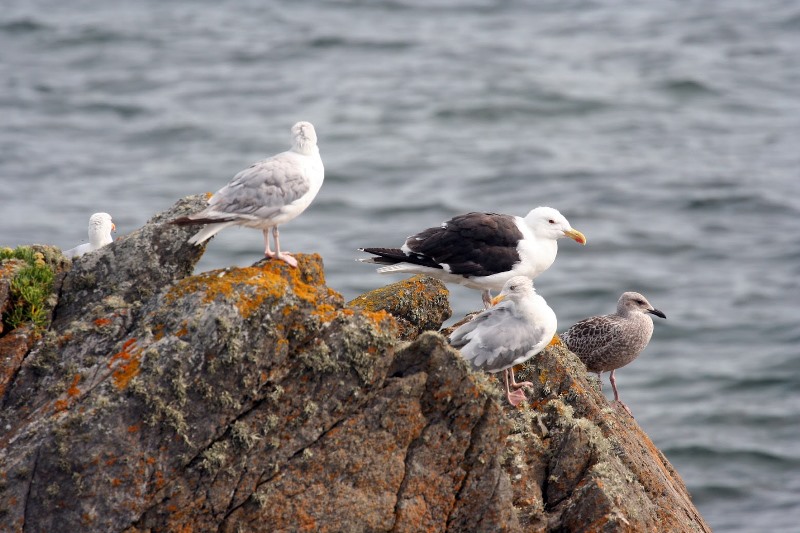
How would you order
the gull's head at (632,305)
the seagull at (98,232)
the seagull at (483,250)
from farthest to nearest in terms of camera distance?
the gull's head at (632,305) < the seagull at (98,232) < the seagull at (483,250)

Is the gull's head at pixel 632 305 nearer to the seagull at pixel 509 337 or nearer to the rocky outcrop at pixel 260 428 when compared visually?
the seagull at pixel 509 337

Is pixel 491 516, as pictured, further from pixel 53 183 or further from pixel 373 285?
pixel 53 183

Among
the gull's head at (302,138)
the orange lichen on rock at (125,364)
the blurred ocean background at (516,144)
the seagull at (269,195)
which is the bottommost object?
the blurred ocean background at (516,144)

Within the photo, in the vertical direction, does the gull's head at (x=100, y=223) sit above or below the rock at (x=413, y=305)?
above

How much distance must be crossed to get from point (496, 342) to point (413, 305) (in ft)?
4.18

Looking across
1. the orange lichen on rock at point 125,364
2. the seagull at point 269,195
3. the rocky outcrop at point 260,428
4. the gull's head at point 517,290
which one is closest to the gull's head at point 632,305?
the gull's head at point 517,290

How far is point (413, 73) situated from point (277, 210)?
37.5 metres

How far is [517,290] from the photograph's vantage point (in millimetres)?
10023

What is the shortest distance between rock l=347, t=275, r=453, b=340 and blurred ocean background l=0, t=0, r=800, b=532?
10.8m

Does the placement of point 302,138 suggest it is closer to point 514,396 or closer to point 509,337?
point 509,337

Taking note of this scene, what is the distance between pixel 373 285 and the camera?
2769 centimetres

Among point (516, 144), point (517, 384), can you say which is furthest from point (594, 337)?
point (516, 144)

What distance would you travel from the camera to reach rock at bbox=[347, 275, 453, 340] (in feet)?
33.9

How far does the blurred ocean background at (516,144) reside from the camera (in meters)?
27.0
